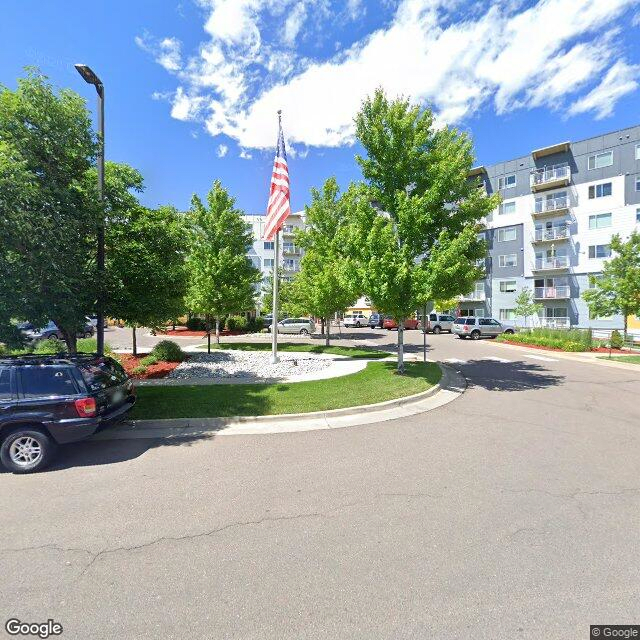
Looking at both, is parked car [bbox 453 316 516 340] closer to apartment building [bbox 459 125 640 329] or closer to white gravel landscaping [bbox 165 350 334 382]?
apartment building [bbox 459 125 640 329]

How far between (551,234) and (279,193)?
111 ft

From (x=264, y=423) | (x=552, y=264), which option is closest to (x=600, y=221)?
(x=552, y=264)

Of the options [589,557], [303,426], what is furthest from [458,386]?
[589,557]

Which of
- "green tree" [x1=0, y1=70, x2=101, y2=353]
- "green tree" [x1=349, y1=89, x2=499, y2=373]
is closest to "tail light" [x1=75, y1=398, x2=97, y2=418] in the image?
"green tree" [x1=0, y1=70, x2=101, y2=353]

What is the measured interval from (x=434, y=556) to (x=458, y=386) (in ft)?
27.1

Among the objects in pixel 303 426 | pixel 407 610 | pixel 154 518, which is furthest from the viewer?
pixel 303 426

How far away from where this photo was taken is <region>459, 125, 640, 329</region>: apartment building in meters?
30.9

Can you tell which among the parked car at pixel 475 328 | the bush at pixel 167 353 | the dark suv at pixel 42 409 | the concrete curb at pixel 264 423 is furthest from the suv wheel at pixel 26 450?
the parked car at pixel 475 328

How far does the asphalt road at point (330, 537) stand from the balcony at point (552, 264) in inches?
1338

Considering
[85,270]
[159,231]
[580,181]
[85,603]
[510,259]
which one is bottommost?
[85,603]

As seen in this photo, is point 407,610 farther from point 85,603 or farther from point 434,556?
point 85,603

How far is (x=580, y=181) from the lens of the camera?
109 feet

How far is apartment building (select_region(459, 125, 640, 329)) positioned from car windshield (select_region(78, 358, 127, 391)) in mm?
36456

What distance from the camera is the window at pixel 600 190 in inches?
1238
